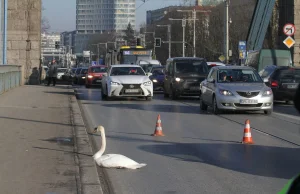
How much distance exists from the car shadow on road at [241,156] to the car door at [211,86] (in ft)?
24.1

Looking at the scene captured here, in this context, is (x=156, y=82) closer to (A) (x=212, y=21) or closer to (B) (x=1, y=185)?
(B) (x=1, y=185)

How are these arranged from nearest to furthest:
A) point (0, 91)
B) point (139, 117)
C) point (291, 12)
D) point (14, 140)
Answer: point (14, 140)
point (139, 117)
point (0, 91)
point (291, 12)

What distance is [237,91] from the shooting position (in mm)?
17891

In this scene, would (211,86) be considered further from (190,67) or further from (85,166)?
(85,166)

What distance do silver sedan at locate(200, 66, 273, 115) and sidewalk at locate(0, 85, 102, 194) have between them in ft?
15.1

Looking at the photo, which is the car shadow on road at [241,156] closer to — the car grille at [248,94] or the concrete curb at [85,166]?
the concrete curb at [85,166]

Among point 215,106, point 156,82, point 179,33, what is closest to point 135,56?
point 156,82

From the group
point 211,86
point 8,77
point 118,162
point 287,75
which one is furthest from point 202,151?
point 8,77

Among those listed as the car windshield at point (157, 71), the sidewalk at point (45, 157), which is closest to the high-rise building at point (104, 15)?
the car windshield at point (157, 71)

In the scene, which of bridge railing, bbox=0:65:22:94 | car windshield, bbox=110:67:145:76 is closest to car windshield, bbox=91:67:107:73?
bridge railing, bbox=0:65:22:94

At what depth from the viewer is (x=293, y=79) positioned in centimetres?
2306

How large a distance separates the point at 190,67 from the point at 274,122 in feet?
36.6

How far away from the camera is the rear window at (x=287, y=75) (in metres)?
23.1

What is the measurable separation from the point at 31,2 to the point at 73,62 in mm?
111736
